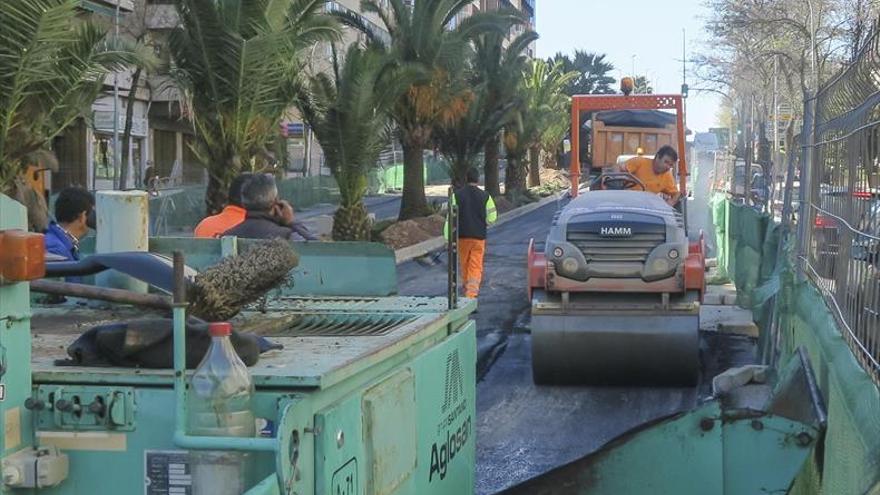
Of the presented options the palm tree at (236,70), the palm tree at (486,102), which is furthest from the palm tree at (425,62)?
the palm tree at (236,70)

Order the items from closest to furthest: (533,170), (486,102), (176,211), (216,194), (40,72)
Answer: (40,72), (216,194), (176,211), (486,102), (533,170)

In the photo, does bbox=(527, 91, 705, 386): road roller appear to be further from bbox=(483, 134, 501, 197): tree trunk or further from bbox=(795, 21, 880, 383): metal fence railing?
bbox=(483, 134, 501, 197): tree trunk

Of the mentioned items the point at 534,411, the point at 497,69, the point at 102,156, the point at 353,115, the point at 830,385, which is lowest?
the point at 534,411

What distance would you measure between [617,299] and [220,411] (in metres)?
7.63

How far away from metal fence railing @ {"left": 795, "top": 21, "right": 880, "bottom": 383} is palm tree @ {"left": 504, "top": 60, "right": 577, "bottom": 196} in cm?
3055

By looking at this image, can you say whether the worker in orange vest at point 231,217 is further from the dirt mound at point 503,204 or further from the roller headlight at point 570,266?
the dirt mound at point 503,204

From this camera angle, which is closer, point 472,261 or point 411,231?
point 472,261

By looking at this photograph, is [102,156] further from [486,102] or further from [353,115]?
[353,115]

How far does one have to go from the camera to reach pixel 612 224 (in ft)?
33.4

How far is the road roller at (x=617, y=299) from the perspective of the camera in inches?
396

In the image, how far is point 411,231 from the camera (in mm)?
28016

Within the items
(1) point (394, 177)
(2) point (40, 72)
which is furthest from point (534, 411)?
(1) point (394, 177)

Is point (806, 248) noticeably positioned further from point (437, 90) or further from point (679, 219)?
point (437, 90)

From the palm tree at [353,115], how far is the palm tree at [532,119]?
1473cm
